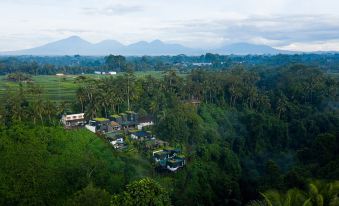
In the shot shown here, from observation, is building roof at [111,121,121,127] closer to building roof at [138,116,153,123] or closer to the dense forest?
the dense forest

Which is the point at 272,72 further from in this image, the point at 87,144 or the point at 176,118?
the point at 87,144

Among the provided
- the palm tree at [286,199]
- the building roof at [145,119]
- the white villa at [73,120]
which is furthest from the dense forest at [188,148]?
the building roof at [145,119]

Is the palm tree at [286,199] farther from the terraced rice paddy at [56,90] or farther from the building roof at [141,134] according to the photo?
the terraced rice paddy at [56,90]

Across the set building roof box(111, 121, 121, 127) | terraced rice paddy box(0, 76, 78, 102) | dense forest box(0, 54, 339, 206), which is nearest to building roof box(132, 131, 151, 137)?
dense forest box(0, 54, 339, 206)

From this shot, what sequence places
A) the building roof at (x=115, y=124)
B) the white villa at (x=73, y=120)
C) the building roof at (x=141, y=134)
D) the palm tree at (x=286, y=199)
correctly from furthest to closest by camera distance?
the building roof at (x=115, y=124), the white villa at (x=73, y=120), the building roof at (x=141, y=134), the palm tree at (x=286, y=199)

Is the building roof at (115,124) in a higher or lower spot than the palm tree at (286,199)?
lower

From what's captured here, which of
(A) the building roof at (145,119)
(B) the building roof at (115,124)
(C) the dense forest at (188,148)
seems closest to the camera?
(C) the dense forest at (188,148)

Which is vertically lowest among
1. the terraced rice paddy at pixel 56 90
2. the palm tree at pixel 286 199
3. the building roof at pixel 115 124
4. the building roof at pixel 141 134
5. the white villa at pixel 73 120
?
the building roof at pixel 141 134

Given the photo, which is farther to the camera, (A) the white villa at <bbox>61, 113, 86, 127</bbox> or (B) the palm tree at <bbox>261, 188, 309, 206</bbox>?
(A) the white villa at <bbox>61, 113, 86, 127</bbox>

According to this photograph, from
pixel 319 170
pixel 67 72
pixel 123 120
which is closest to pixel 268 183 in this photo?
pixel 319 170
